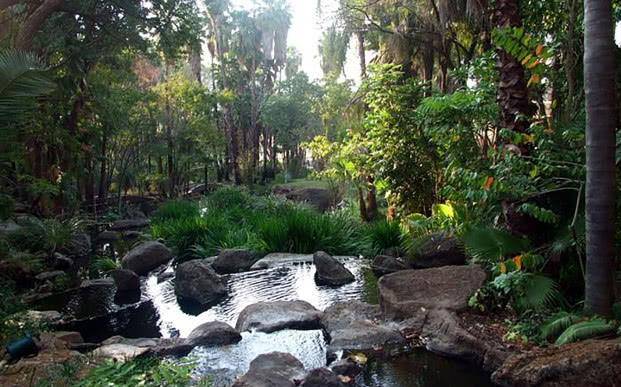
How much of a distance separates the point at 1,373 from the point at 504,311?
5.12 meters

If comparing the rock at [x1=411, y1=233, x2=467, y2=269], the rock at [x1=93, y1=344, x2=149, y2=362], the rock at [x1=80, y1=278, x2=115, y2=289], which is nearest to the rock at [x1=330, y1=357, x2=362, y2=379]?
the rock at [x1=93, y1=344, x2=149, y2=362]

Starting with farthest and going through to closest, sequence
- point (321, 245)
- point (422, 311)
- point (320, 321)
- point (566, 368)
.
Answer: point (321, 245) < point (320, 321) < point (422, 311) < point (566, 368)

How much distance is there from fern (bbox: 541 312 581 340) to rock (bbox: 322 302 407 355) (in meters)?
1.50

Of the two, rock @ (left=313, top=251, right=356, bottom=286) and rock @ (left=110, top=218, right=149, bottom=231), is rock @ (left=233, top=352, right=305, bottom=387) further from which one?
rock @ (left=110, top=218, right=149, bottom=231)

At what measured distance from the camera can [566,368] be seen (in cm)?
398

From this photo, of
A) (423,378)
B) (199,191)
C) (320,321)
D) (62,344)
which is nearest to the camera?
(423,378)

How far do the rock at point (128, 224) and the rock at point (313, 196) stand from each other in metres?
5.76

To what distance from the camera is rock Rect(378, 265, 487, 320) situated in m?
6.13

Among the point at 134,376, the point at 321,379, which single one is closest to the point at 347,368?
the point at 321,379

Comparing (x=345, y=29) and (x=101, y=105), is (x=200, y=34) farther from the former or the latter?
(x=101, y=105)

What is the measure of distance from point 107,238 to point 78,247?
2310 mm

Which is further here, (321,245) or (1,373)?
(321,245)

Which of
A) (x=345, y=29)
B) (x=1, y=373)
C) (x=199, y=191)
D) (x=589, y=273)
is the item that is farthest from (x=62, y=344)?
(x=199, y=191)

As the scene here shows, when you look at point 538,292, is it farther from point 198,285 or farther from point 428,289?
point 198,285
